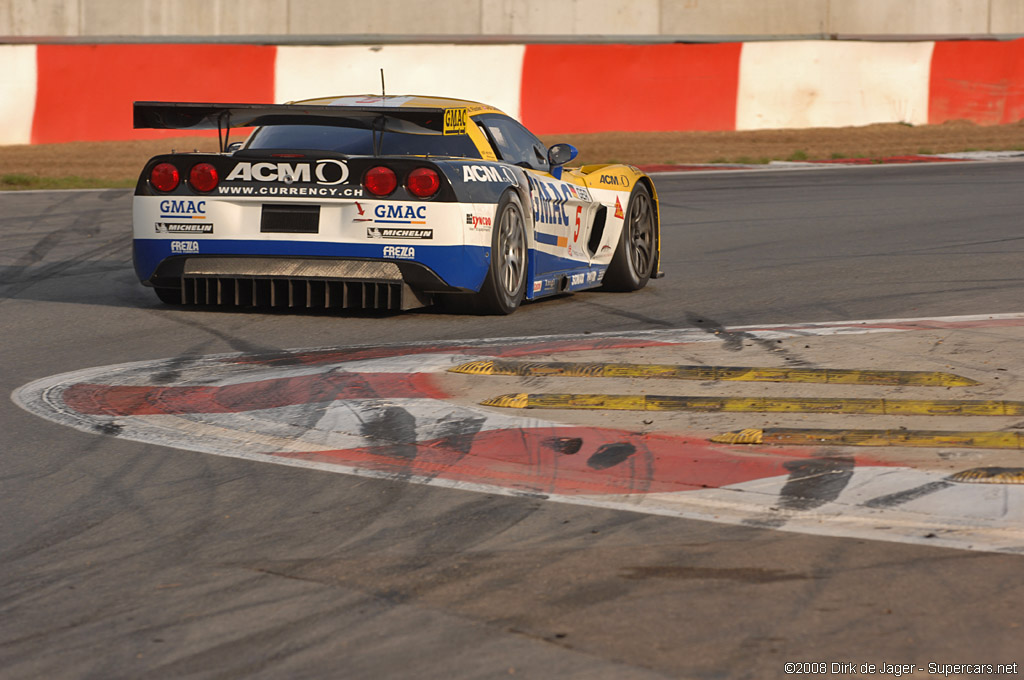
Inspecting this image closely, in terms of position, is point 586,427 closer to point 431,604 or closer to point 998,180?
point 431,604

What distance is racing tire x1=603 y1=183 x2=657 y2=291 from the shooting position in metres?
9.42

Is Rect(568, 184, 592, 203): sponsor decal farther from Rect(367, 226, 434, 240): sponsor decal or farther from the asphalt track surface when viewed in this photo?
the asphalt track surface

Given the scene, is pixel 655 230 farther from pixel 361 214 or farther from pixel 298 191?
pixel 298 191

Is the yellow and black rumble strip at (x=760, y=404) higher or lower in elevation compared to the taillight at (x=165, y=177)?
lower

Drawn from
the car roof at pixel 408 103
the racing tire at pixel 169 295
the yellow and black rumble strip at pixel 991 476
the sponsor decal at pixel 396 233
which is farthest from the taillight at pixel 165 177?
the yellow and black rumble strip at pixel 991 476

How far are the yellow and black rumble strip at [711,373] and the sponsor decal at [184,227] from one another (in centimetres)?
231

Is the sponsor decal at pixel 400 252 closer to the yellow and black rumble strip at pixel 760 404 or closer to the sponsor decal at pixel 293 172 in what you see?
the sponsor decal at pixel 293 172

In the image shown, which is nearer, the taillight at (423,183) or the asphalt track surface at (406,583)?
the asphalt track surface at (406,583)

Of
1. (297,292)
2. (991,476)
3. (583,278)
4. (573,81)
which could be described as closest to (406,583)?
(991,476)

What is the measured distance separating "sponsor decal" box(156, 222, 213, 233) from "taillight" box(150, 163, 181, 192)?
0.19 m

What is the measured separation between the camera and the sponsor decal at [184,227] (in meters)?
7.71

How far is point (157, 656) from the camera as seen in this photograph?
3.08 meters

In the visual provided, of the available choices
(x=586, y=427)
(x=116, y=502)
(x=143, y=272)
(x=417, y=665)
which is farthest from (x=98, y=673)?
(x=143, y=272)

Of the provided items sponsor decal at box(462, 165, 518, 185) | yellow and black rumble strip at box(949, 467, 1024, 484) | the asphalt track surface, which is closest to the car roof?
sponsor decal at box(462, 165, 518, 185)
